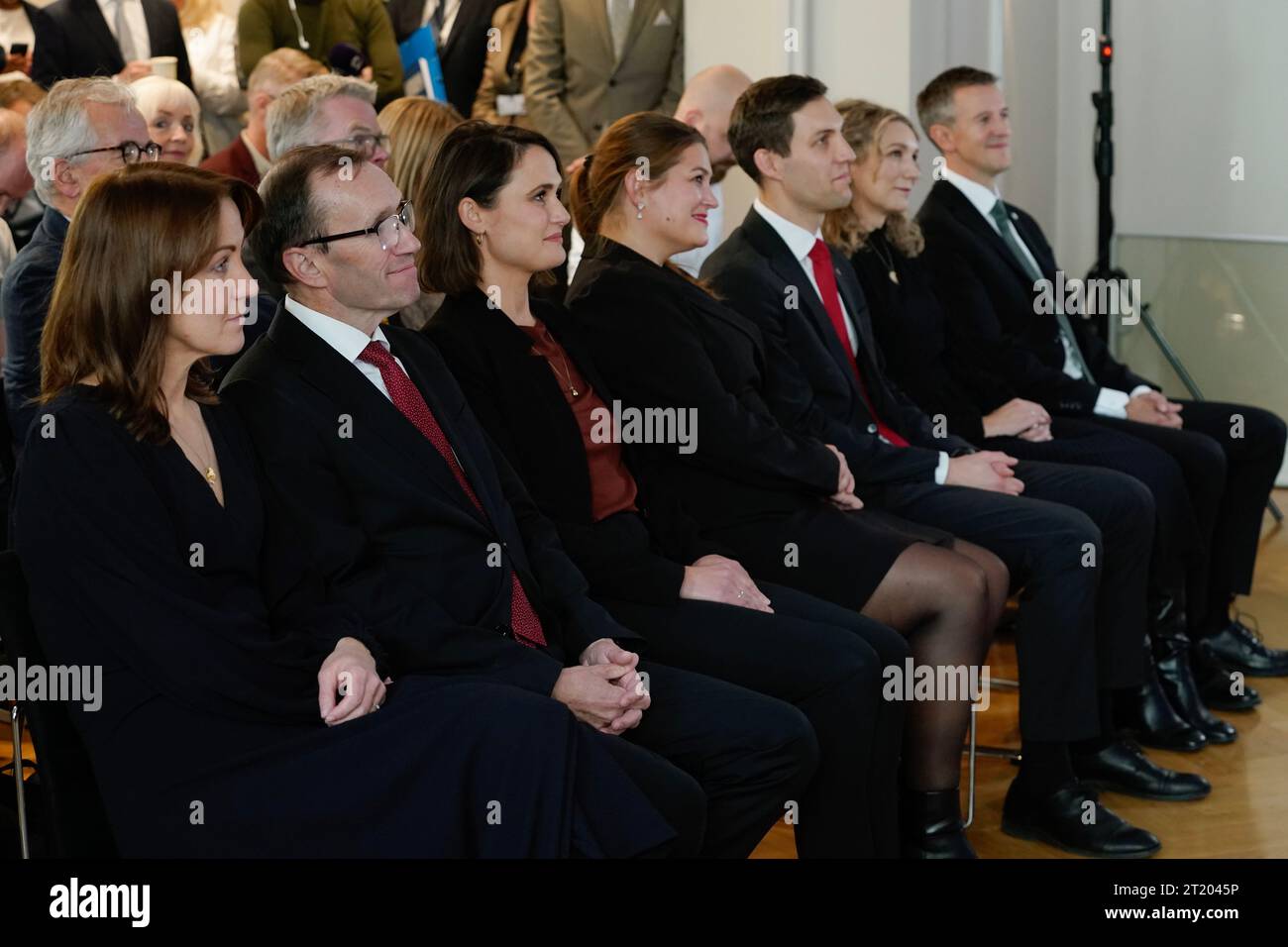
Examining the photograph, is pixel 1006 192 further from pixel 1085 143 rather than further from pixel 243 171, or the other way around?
pixel 243 171

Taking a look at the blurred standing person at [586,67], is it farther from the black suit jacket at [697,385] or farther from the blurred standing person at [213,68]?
the black suit jacket at [697,385]

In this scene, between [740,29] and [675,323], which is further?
[740,29]

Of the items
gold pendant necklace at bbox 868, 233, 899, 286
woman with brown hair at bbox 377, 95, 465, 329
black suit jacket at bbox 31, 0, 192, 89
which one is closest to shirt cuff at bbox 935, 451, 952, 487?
gold pendant necklace at bbox 868, 233, 899, 286

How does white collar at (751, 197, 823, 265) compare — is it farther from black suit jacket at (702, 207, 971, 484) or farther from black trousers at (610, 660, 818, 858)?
black trousers at (610, 660, 818, 858)

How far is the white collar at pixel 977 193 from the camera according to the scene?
4.46 m

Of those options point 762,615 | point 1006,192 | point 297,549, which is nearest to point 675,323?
point 762,615

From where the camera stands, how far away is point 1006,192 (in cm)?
648

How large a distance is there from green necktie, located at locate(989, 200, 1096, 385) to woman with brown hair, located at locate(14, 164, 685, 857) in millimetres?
2735

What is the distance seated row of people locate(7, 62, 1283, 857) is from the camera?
81.9 inches

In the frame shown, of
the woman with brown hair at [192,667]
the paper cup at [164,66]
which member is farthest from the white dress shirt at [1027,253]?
the woman with brown hair at [192,667]

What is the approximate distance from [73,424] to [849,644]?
1.36 m

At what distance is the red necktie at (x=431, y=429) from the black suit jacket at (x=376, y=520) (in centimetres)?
1

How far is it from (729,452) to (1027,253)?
1.73 metres

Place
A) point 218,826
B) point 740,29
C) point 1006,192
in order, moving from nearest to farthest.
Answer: point 218,826, point 740,29, point 1006,192
